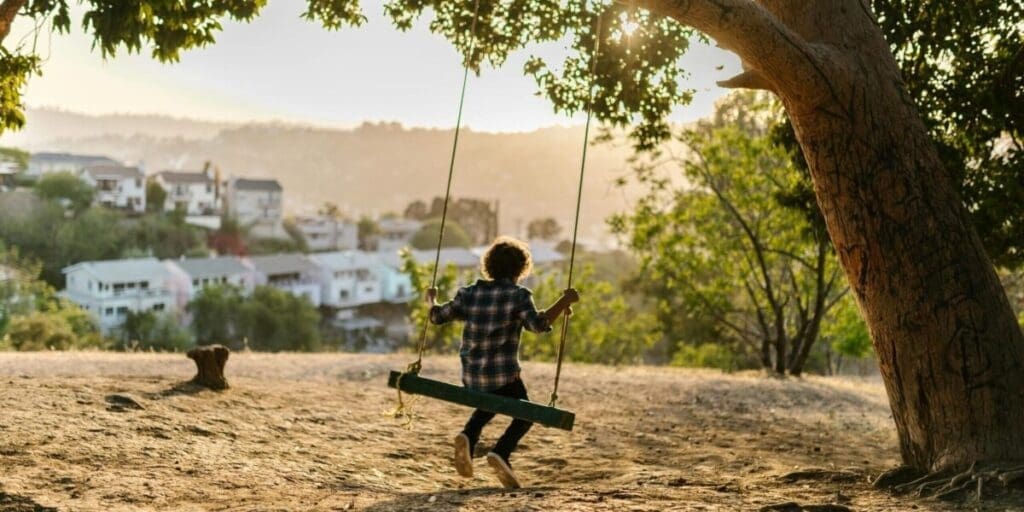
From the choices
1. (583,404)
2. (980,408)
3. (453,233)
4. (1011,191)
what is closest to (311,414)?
(583,404)

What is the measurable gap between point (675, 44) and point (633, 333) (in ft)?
78.4

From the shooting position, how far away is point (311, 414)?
9227 mm

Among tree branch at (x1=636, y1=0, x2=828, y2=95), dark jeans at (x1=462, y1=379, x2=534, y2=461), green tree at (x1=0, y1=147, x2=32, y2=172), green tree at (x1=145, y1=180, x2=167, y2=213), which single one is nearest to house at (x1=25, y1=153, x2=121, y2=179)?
green tree at (x1=145, y1=180, x2=167, y2=213)

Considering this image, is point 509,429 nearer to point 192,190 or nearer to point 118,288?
point 118,288

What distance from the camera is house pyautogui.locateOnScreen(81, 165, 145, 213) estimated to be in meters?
88.8

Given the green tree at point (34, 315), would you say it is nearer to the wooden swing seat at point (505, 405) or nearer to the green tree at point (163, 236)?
the green tree at point (163, 236)

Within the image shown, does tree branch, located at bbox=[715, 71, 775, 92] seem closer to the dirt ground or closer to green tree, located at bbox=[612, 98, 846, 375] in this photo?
the dirt ground

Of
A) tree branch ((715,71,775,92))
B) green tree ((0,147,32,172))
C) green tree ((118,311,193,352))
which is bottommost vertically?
green tree ((118,311,193,352))

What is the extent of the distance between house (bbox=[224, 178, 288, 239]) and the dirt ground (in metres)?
96.1

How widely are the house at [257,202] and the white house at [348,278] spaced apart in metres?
17.9

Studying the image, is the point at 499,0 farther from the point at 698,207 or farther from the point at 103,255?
the point at 103,255

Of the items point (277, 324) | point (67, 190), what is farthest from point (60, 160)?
point (277, 324)

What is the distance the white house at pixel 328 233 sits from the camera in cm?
10950

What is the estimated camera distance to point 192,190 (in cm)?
10138
